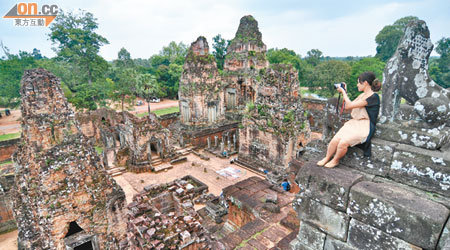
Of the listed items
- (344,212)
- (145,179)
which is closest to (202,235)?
(344,212)

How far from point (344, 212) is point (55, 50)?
39.9m

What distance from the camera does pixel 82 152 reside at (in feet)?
24.0

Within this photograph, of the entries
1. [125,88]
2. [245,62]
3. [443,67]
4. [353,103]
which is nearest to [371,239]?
[353,103]

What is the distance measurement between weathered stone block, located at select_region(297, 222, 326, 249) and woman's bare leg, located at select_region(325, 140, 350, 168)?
0.85 m

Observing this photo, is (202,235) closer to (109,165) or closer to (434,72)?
(109,165)

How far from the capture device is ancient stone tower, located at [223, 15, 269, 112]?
2314 centimetres

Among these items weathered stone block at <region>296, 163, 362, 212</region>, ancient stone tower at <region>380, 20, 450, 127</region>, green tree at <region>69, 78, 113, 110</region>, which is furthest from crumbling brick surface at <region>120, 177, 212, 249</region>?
green tree at <region>69, 78, 113, 110</region>

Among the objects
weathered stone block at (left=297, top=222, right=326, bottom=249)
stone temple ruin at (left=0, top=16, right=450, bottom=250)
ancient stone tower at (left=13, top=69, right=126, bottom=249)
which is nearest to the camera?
stone temple ruin at (left=0, top=16, right=450, bottom=250)

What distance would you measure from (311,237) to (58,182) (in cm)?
729

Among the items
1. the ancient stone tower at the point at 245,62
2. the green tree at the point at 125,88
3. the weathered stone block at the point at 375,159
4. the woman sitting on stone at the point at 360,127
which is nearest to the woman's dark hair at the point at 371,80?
the woman sitting on stone at the point at 360,127

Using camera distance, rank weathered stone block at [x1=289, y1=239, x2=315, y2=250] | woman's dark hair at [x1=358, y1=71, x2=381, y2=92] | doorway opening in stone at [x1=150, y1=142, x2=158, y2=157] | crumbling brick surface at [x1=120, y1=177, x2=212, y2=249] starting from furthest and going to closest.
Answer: doorway opening in stone at [x1=150, y1=142, x2=158, y2=157] < crumbling brick surface at [x1=120, y1=177, x2=212, y2=249] < weathered stone block at [x1=289, y1=239, x2=315, y2=250] < woman's dark hair at [x1=358, y1=71, x2=381, y2=92]

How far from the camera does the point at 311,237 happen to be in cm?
292

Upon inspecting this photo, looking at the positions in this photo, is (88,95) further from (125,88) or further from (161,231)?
(161,231)

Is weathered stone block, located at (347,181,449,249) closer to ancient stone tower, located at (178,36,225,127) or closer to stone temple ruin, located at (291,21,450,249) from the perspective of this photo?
stone temple ruin, located at (291,21,450,249)
